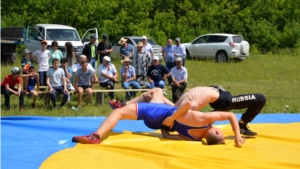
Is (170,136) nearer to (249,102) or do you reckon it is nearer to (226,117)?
(226,117)

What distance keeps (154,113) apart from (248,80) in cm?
1132

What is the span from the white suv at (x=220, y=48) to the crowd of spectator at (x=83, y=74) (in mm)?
8841

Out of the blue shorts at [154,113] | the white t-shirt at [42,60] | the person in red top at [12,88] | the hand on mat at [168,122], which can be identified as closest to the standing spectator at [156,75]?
the white t-shirt at [42,60]

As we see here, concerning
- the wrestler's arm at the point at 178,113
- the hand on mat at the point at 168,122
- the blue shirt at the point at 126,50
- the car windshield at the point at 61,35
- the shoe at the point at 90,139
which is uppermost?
the car windshield at the point at 61,35

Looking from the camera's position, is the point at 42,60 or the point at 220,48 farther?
the point at 220,48

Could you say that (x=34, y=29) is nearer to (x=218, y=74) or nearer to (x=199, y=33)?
(x=218, y=74)

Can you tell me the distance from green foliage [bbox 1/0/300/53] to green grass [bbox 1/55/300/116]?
421 cm

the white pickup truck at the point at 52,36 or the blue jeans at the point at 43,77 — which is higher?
the white pickup truck at the point at 52,36

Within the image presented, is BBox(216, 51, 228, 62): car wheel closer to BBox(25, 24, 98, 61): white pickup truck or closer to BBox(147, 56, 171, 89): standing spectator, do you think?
BBox(25, 24, 98, 61): white pickup truck

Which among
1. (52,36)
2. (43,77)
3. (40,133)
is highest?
(52,36)

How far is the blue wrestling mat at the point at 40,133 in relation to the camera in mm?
5426

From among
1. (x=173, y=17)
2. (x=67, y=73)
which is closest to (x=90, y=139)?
(x=67, y=73)

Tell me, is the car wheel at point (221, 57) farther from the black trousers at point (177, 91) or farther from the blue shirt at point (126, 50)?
the black trousers at point (177, 91)

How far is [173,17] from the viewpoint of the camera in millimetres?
29172
